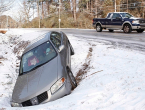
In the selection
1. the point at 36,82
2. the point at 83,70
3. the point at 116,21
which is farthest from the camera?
the point at 116,21

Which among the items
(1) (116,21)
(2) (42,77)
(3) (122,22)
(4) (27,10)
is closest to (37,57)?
(2) (42,77)

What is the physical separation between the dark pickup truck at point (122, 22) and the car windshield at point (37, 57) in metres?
11.3

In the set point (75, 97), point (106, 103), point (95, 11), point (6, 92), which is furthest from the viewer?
point (95, 11)

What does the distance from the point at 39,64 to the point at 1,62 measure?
4.54 metres

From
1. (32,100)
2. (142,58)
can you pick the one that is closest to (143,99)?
(32,100)

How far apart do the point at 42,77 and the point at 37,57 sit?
1.02 metres

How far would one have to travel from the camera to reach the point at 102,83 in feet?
16.5

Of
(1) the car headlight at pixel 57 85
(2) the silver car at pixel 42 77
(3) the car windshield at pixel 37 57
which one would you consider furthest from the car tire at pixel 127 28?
(1) the car headlight at pixel 57 85

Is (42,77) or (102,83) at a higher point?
(42,77)

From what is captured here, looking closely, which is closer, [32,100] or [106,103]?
[106,103]

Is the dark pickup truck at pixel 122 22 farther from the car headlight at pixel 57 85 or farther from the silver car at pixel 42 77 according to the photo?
the car headlight at pixel 57 85

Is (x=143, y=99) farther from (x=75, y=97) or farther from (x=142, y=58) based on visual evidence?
(x=142, y=58)

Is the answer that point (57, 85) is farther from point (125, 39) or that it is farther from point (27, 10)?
point (27, 10)

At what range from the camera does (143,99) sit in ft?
12.2
